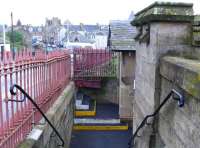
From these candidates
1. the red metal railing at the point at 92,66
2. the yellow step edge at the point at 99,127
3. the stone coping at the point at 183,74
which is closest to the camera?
the stone coping at the point at 183,74

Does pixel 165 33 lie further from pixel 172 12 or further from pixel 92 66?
pixel 92 66

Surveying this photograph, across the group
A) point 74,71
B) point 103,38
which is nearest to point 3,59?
point 74,71

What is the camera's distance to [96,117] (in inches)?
589

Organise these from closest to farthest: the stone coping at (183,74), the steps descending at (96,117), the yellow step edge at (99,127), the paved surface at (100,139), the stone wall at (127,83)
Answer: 1. the stone coping at (183,74)
2. the paved surface at (100,139)
3. the yellow step edge at (99,127)
4. the steps descending at (96,117)
5. the stone wall at (127,83)

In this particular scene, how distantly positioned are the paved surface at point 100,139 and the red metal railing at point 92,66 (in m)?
5.18

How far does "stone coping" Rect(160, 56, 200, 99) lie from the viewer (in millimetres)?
3354

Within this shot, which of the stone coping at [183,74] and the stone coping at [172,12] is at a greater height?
the stone coping at [172,12]

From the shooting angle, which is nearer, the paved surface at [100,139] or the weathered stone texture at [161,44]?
the weathered stone texture at [161,44]

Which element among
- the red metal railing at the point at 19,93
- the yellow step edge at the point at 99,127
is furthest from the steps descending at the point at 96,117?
the red metal railing at the point at 19,93

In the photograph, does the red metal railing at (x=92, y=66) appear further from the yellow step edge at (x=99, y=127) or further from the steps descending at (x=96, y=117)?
the yellow step edge at (x=99, y=127)

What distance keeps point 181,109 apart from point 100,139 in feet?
28.0

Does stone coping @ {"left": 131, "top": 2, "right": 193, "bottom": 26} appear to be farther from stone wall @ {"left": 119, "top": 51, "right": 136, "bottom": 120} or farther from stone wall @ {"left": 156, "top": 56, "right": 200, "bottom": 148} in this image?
stone wall @ {"left": 119, "top": 51, "right": 136, "bottom": 120}

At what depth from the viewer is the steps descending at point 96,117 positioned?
43.8 feet

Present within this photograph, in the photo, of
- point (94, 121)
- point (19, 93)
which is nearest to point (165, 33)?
point (19, 93)
